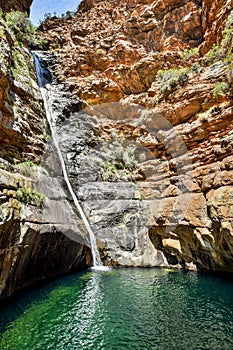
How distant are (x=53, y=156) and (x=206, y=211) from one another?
985 centimetres

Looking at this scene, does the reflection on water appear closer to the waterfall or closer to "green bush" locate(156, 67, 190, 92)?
the waterfall

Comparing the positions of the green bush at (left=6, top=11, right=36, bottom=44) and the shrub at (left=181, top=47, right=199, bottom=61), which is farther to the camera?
the green bush at (left=6, top=11, right=36, bottom=44)

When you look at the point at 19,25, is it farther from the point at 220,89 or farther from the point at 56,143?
the point at 220,89

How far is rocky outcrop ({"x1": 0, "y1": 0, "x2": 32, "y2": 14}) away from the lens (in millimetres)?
20481

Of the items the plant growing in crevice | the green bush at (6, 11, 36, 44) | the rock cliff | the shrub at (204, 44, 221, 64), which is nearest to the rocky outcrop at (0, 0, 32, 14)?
the green bush at (6, 11, 36, 44)

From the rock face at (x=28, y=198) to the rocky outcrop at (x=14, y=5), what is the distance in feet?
19.7

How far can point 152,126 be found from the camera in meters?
16.5

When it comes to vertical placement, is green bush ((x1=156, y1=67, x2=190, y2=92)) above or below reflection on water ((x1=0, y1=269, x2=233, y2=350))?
above

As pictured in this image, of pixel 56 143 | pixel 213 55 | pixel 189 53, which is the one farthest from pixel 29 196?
pixel 189 53

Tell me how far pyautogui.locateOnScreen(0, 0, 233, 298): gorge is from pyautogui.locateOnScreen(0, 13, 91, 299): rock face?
0.22 feet

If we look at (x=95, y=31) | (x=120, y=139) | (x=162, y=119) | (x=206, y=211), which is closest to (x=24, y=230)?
(x=206, y=211)

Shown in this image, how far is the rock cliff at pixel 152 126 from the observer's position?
40.9ft

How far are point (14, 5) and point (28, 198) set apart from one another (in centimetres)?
2076

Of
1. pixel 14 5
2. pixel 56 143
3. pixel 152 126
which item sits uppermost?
pixel 14 5
